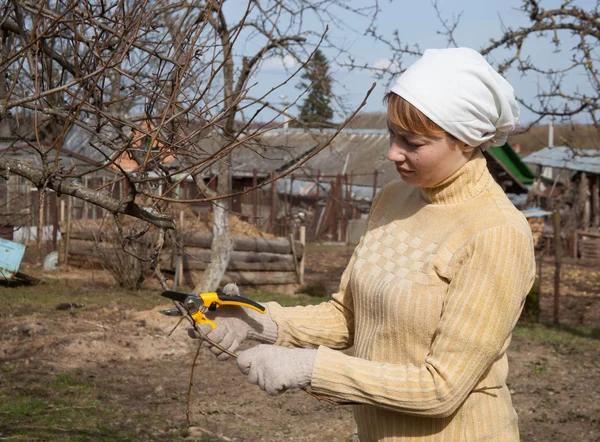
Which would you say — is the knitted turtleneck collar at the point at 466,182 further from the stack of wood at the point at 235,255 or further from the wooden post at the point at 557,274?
the stack of wood at the point at 235,255

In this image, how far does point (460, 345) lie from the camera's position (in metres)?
1.87

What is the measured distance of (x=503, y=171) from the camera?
23.7m

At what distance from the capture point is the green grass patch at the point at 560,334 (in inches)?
379

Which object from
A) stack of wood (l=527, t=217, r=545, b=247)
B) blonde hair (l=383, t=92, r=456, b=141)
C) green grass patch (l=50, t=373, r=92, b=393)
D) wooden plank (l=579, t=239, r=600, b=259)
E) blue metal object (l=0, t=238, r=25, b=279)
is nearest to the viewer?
blonde hair (l=383, t=92, r=456, b=141)

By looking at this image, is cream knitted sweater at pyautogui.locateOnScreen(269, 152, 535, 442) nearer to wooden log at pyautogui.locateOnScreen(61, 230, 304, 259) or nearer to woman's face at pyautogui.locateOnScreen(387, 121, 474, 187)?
woman's face at pyautogui.locateOnScreen(387, 121, 474, 187)

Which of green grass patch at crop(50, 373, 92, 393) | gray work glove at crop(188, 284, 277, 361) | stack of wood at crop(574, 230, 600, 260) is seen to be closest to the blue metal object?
green grass patch at crop(50, 373, 92, 393)

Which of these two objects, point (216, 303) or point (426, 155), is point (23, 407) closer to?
point (216, 303)

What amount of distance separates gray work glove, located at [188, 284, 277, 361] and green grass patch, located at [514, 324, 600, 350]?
792cm

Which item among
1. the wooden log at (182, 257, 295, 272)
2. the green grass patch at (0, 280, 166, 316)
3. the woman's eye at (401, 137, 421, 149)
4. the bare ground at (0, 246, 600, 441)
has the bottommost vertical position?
the bare ground at (0, 246, 600, 441)

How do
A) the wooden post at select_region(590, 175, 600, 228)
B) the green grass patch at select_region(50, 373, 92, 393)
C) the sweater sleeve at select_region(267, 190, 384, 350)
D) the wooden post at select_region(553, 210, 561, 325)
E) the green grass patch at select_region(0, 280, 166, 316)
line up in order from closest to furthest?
1. the sweater sleeve at select_region(267, 190, 384, 350)
2. the green grass patch at select_region(50, 373, 92, 393)
3. the green grass patch at select_region(0, 280, 166, 316)
4. the wooden post at select_region(553, 210, 561, 325)
5. the wooden post at select_region(590, 175, 600, 228)

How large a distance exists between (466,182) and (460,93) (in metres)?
0.27

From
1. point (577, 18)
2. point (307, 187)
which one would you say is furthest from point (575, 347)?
point (307, 187)

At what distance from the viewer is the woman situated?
1.89 m

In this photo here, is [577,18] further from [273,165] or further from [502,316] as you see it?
[273,165]
